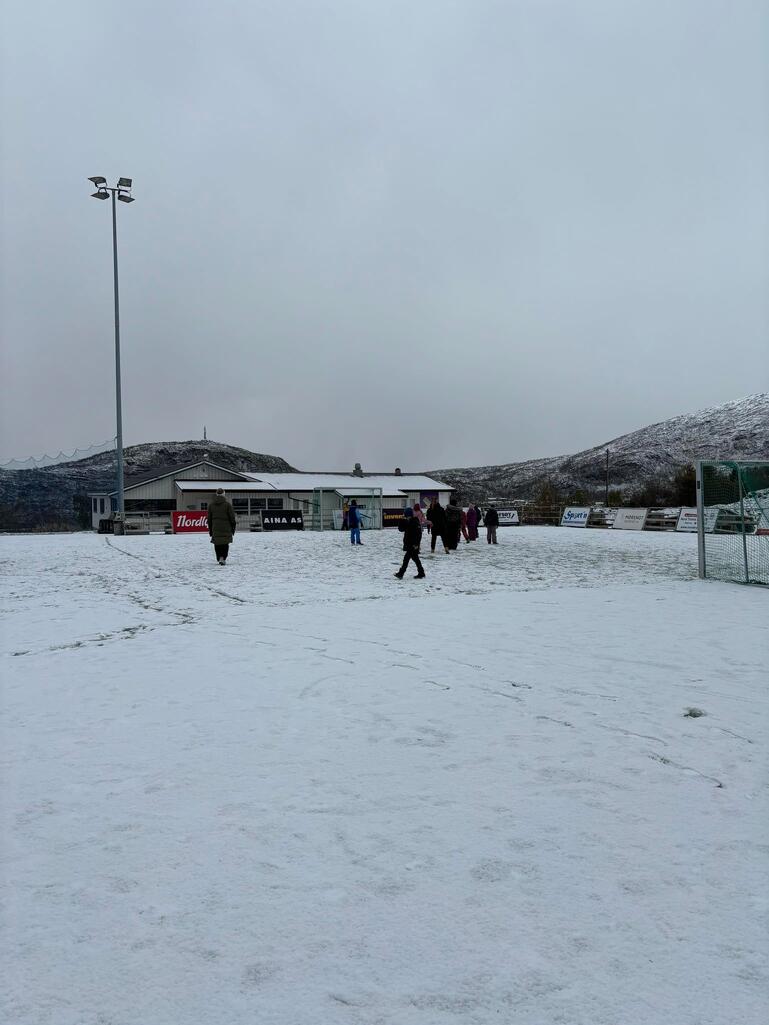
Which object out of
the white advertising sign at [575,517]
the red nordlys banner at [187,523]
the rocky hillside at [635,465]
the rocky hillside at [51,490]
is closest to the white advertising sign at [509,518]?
the white advertising sign at [575,517]

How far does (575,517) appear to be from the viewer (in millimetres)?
42250

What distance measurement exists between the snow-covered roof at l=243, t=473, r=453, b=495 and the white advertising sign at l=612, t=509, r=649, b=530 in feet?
75.7

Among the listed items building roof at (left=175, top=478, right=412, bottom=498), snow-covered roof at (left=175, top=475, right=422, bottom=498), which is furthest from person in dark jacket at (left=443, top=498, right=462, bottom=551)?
building roof at (left=175, top=478, right=412, bottom=498)

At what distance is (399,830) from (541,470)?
199 meters

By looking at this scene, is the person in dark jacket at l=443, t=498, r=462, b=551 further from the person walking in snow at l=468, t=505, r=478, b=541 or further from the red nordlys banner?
the red nordlys banner

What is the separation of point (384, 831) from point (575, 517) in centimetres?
4017

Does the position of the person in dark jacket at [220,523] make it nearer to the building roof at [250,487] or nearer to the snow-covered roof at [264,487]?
the snow-covered roof at [264,487]

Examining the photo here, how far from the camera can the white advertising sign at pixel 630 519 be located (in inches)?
1487

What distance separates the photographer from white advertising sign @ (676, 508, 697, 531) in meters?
34.8

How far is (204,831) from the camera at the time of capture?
12.0 feet

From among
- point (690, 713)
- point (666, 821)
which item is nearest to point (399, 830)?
point (666, 821)

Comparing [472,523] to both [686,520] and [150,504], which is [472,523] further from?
[150,504]

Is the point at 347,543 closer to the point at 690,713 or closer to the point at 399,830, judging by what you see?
the point at 690,713

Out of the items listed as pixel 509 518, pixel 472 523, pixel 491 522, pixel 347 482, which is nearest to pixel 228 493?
pixel 347 482
